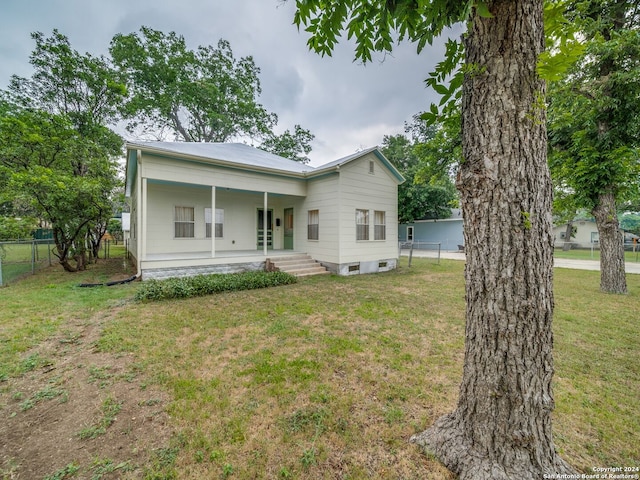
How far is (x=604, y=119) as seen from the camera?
21.4ft

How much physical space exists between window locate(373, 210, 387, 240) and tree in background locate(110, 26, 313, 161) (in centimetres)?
1452

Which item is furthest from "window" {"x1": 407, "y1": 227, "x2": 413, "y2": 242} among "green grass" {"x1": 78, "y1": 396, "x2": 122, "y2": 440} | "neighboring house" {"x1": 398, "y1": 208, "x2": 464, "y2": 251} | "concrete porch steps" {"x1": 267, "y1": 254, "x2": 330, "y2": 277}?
"green grass" {"x1": 78, "y1": 396, "x2": 122, "y2": 440}

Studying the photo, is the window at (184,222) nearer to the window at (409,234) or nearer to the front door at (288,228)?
the front door at (288,228)

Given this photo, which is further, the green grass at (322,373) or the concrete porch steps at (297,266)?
the concrete porch steps at (297,266)

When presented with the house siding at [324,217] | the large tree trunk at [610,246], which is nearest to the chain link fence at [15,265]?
the house siding at [324,217]

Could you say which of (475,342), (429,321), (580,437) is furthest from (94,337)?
(580,437)

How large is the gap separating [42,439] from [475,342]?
11.8ft

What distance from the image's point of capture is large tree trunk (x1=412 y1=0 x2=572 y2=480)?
1.59 meters

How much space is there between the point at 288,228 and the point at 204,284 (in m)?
5.89

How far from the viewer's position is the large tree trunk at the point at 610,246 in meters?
6.91

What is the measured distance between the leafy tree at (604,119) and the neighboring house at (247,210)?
5.65m

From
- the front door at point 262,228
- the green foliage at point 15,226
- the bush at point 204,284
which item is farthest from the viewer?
the front door at point 262,228

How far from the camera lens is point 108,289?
712 centimetres

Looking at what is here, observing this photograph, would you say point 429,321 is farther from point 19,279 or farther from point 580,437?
point 19,279
